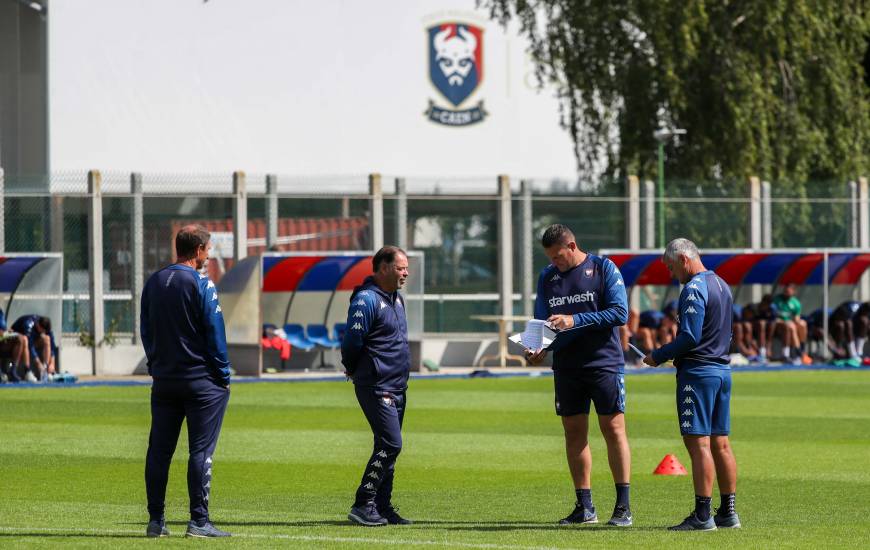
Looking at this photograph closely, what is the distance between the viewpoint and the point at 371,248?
30.9 meters

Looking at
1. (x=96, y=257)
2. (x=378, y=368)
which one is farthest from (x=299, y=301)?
(x=378, y=368)

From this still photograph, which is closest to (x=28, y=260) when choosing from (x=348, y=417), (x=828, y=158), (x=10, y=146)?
(x=348, y=417)

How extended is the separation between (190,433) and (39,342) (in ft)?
57.6

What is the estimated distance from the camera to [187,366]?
9.66 metres

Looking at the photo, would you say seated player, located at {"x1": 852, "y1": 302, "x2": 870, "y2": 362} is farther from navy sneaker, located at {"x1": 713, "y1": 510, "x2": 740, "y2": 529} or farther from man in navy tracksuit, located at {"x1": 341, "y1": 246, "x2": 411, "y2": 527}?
man in navy tracksuit, located at {"x1": 341, "y1": 246, "x2": 411, "y2": 527}

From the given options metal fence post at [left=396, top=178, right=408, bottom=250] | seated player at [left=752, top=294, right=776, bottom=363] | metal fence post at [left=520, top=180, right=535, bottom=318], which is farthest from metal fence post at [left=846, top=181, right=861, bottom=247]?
metal fence post at [left=396, top=178, right=408, bottom=250]

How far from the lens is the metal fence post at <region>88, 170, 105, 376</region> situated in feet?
94.0

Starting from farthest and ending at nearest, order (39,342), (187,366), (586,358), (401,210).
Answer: (401,210), (39,342), (586,358), (187,366)

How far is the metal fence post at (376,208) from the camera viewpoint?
30828 millimetres

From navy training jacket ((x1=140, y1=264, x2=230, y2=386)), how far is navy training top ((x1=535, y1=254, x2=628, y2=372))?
2.16 metres

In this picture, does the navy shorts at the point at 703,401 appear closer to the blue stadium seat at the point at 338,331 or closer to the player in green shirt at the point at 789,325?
the blue stadium seat at the point at 338,331

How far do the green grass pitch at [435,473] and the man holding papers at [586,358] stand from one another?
0.39 metres

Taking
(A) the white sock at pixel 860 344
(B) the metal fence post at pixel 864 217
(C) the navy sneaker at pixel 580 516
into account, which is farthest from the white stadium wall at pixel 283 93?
(C) the navy sneaker at pixel 580 516

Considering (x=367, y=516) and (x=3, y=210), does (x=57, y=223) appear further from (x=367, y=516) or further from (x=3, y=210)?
(x=367, y=516)
